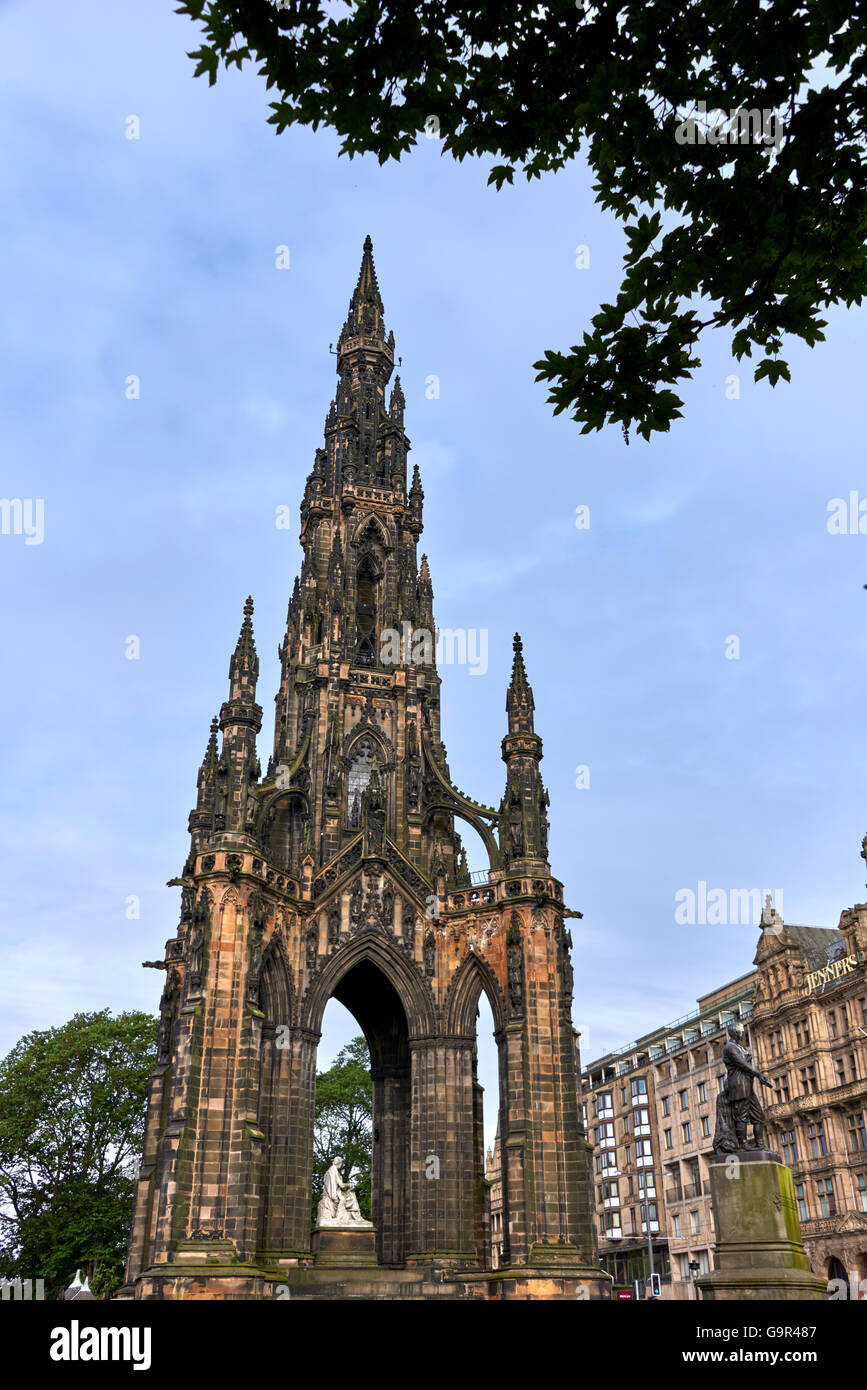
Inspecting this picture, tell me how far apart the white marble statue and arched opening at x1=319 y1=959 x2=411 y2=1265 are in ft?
5.23

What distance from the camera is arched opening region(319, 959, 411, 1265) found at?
3231 centimetres

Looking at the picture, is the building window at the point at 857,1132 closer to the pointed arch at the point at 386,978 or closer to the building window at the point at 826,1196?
the building window at the point at 826,1196

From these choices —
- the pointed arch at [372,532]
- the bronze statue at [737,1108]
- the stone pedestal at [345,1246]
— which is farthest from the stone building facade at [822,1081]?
the bronze statue at [737,1108]

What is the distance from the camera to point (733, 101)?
21.1 feet

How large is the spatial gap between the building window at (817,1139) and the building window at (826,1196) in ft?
3.82

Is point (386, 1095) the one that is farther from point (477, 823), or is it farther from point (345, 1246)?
point (477, 823)

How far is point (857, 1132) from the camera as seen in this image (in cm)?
5012

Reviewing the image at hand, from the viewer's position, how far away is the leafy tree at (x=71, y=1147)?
42906 millimetres

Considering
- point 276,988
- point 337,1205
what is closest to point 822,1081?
point 337,1205

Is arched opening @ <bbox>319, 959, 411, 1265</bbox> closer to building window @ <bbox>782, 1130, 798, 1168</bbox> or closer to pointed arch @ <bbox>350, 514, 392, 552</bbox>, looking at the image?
pointed arch @ <bbox>350, 514, 392, 552</bbox>

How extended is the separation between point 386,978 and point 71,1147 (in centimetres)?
2075

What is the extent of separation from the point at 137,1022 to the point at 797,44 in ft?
160

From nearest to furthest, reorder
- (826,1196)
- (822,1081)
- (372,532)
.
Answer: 1. (372,532)
2. (826,1196)
3. (822,1081)
